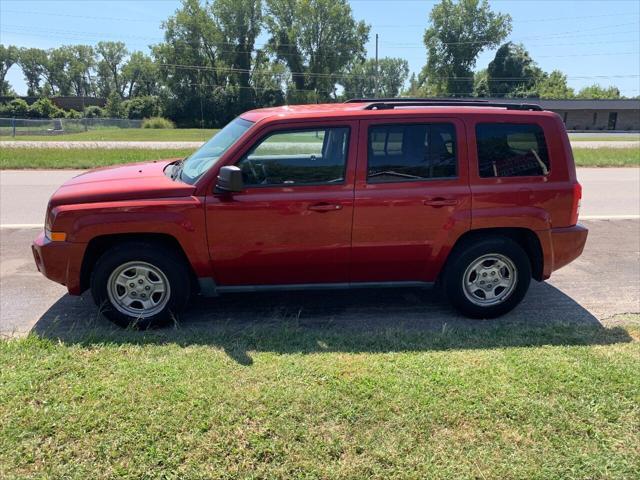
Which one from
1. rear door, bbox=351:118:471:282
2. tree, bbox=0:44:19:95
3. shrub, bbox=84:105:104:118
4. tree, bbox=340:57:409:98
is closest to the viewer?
rear door, bbox=351:118:471:282

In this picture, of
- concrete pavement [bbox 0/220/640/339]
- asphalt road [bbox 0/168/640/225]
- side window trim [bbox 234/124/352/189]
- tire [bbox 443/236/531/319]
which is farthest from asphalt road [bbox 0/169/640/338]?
asphalt road [bbox 0/168/640/225]

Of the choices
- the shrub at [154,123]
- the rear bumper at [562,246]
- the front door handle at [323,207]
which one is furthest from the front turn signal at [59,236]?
the shrub at [154,123]

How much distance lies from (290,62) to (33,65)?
72.9 m

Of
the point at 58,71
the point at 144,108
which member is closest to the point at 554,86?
the point at 144,108

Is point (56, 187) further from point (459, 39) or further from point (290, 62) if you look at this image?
point (459, 39)

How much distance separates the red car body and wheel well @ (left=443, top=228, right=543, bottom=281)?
0.07 feet

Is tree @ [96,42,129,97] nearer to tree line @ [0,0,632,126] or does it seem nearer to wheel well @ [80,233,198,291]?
tree line @ [0,0,632,126]

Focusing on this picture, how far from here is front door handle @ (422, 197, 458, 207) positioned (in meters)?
4.29

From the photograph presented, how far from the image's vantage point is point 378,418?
3.01m

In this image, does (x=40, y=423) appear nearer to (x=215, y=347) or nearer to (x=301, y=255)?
(x=215, y=347)

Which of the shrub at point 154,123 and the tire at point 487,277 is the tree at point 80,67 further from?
the tire at point 487,277

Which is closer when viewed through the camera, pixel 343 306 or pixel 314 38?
pixel 343 306

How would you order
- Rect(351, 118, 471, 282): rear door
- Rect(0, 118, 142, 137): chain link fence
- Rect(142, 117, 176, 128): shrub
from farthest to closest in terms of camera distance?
1. Rect(142, 117, 176, 128): shrub
2. Rect(0, 118, 142, 137): chain link fence
3. Rect(351, 118, 471, 282): rear door

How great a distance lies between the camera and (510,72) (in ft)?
260
